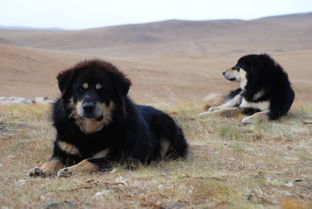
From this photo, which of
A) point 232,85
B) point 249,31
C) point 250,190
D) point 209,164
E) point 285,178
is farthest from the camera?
point 249,31

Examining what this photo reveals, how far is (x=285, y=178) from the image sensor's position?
522cm

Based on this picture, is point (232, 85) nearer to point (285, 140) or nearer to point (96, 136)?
point (285, 140)

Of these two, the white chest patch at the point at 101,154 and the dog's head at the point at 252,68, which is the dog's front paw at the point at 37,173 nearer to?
the white chest patch at the point at 101,154

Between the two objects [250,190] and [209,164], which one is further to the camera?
[209,164]

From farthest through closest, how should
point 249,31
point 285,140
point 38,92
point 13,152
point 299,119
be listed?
point 249,31 < point 38,92 < point 299,119 < point 285,140 < point 13,152

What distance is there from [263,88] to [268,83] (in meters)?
0.15

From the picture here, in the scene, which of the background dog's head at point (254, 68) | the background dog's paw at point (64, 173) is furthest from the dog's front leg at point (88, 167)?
the background dog's head at point (254, 68)

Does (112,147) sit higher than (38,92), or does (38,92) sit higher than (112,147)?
(112,147)

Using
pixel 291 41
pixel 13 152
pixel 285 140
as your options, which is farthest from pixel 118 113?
pixel 291 41

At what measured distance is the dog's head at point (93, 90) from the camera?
227 inches

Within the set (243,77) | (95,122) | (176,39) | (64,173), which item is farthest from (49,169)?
(176,39)

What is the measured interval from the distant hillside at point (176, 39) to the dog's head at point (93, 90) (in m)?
71.6

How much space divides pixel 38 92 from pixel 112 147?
17.0 meters

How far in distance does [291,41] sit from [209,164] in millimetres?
90427
